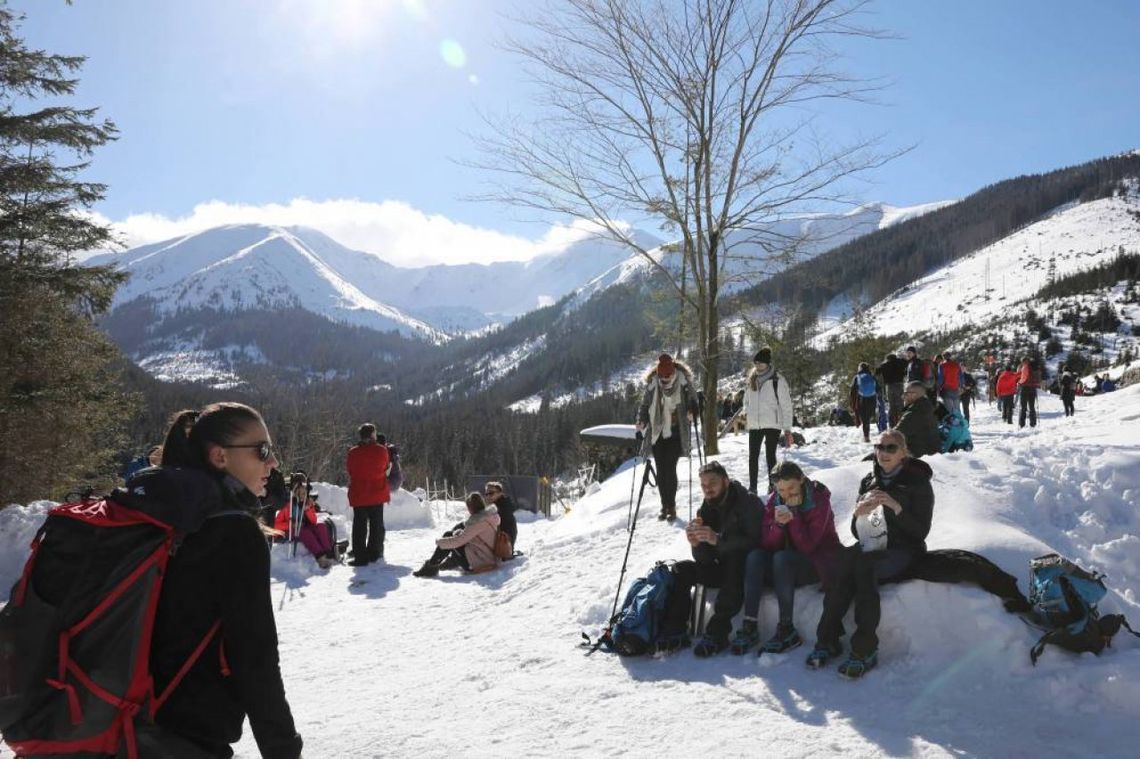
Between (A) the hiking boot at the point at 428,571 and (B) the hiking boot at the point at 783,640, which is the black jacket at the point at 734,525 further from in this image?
(A) the hiking boot at the point at 428,571

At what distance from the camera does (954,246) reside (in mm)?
183375

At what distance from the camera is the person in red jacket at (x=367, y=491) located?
9.97m

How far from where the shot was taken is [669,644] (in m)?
5.31

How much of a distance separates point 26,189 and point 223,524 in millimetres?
15878

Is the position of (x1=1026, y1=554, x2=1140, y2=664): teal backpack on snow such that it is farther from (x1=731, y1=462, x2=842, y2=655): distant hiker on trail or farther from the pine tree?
the pine tree

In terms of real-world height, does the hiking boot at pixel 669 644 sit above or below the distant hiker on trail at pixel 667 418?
below

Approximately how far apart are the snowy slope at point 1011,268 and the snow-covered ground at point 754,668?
12652 centimetres

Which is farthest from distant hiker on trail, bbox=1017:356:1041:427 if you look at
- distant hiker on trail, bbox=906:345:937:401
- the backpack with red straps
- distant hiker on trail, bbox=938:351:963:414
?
the backpack with red straps

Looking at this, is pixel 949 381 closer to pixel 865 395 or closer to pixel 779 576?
pixel 865 395

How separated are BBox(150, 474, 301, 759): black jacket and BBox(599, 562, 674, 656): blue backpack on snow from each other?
372cm

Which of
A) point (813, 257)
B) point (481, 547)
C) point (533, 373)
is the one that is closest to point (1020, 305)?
point (533, 373)

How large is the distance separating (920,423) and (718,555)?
4.10m

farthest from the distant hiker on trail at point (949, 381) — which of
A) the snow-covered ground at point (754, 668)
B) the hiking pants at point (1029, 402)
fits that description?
the snow-covered ground at point (754, 668)

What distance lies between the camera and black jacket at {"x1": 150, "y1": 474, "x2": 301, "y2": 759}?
1895mm
